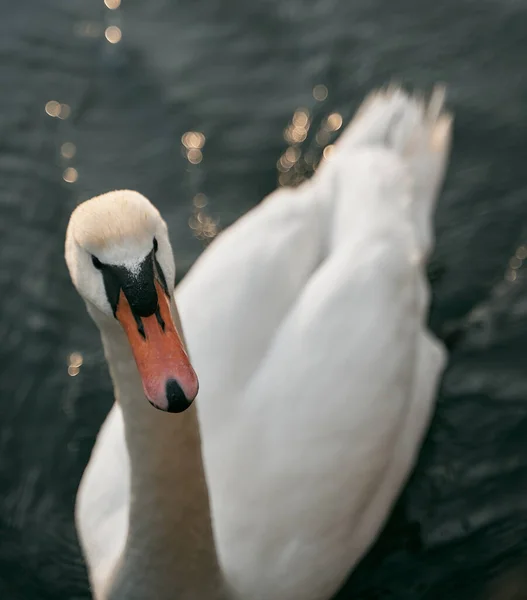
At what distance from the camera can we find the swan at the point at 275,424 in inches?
159

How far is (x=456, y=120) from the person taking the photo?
739 centimetres

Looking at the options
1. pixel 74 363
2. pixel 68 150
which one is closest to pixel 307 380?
pixel 74 363

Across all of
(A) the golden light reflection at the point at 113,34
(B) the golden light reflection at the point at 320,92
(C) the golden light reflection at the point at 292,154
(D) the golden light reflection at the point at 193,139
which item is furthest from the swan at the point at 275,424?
(A) the golden light reflection at the point at 113,34

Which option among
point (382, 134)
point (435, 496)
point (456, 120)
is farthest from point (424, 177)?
point (435, 496)

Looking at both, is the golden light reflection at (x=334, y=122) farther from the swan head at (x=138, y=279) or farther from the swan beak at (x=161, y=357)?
the swan beak at (x=161, y=357)

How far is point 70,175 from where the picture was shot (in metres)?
7.17

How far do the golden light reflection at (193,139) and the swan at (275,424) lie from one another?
2004 millimetres

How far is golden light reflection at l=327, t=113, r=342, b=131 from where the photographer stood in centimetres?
740

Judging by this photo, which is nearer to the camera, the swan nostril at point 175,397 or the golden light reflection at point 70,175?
the swan nostril at point 175,397

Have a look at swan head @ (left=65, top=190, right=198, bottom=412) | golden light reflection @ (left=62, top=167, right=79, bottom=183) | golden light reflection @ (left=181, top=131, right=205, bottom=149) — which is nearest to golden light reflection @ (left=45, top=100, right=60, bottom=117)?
golden light reflection @ (left=62, top=167, right=79, bottom=183)

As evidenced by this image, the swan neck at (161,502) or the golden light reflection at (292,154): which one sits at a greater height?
the swan neck at (161,502)

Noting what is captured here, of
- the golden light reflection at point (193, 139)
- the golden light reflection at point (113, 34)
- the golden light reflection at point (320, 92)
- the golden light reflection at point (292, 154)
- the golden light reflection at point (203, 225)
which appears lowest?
the golden light reflection at point (203, 225)

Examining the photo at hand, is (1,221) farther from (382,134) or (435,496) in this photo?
(435,496)

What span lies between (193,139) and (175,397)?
182 inches
